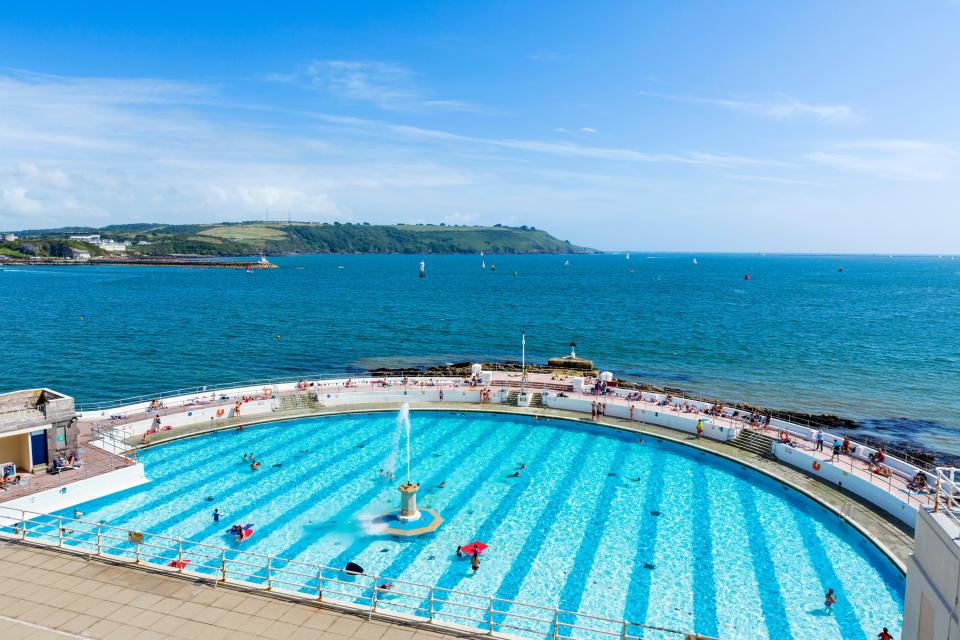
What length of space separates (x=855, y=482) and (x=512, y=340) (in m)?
48.8

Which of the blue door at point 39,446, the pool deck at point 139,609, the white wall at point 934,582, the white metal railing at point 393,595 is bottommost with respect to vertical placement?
the white metal railing at point 393,595

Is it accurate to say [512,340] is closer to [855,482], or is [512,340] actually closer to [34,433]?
[855,482]

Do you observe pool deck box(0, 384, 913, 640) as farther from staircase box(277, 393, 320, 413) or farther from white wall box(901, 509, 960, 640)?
staircase box(277, 393, 320, 413)

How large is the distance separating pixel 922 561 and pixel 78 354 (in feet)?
228

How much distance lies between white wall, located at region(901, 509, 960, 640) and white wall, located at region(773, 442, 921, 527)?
14.5m

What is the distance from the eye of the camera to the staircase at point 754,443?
31153 millimetres

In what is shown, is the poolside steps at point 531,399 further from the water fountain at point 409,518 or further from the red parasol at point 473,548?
the red parasol at point 473,548

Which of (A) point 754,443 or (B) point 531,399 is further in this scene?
(B) point 531,399

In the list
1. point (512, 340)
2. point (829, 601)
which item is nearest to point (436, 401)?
point (829, 601)

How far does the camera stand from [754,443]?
31953mm

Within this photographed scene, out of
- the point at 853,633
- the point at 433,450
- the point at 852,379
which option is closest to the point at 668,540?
the point at 853,633

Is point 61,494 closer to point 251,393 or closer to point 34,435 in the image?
point 34,435

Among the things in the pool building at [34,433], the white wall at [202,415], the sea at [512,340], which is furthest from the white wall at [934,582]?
the sea at [512,340]

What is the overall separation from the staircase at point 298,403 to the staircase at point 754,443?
83.1ft
